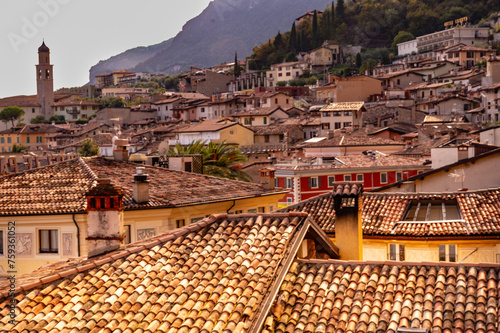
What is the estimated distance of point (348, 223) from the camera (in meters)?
14.7

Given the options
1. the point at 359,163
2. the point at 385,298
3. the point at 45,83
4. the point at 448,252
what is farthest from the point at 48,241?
the point at 45,83

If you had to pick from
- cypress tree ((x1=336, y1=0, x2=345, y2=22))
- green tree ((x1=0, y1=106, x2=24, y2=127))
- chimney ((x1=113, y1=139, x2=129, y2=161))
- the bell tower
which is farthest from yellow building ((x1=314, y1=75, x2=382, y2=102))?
chimney ((x1=113, y1=139, x2=129, y2=161))

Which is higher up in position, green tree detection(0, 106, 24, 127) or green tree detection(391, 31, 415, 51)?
green tree detection(391, 31, 415, 51)

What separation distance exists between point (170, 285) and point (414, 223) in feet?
45.9

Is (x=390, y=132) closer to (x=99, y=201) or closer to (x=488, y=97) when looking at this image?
(x=488, y=97)

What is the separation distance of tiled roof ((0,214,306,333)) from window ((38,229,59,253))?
32.6 ft

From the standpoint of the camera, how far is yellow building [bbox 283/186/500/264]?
70.4 feet

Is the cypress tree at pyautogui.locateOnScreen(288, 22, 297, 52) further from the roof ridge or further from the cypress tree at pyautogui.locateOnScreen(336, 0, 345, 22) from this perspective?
the roof ridge

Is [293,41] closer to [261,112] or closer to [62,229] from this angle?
[261,112]

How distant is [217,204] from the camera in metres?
23.7

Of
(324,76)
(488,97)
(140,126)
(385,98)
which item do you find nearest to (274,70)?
(324,76)

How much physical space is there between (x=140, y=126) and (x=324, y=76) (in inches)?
1534

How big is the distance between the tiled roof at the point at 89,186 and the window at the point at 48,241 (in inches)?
23.3

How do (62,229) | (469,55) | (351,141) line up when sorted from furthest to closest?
1. (469,55)
2. (351,141)
3. (62,229)
